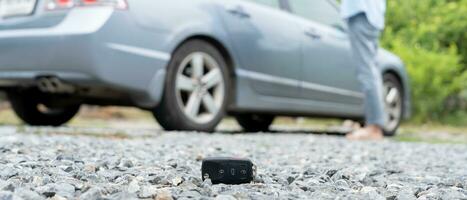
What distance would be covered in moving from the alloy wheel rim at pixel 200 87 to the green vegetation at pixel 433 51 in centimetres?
465

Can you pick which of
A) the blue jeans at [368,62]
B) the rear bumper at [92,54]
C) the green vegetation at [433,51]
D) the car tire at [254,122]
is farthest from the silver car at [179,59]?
the green vegetation at [433,51]

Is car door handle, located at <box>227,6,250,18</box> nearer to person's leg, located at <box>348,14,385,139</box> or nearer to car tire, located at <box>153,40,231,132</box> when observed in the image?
car tire, located at <box>153,40,231,132</box>

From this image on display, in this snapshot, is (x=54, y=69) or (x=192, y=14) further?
(x=192, y=14)

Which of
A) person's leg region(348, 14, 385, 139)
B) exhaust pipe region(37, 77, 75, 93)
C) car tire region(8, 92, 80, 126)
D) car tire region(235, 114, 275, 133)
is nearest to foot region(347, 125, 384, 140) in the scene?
person's leg region(348, 14, 385, 139)

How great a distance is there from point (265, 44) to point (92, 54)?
4.93 ft

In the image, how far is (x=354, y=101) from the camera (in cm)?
664

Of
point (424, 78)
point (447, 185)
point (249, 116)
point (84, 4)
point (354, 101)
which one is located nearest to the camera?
point (447, 185)

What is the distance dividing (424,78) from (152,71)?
5.44 meters

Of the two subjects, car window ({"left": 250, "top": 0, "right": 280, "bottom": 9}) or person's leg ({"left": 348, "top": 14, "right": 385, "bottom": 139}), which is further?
car window ({"left": 250, "top": 0, "right": 280, "bottom": 9})

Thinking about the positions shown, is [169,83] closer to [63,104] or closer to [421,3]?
[63,104]

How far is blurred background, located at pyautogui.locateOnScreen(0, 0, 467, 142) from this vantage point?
952 centimetres

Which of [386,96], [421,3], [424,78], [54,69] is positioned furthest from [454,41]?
[54,69]

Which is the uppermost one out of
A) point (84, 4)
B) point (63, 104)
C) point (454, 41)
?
point (454, 41)

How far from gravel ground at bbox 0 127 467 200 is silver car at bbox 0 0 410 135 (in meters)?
0.61
